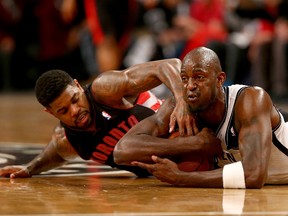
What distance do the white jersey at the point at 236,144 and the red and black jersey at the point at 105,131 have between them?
0.71 metres

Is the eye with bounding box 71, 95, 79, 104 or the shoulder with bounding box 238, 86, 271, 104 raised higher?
the shoulder with bounding box 238, 86, 271, 104

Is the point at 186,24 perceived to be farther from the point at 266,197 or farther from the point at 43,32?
the point at 266,197

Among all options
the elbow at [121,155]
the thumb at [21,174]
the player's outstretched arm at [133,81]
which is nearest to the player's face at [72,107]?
the player's outstretched arm at [133,81]

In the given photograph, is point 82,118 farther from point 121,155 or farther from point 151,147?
point 151,147

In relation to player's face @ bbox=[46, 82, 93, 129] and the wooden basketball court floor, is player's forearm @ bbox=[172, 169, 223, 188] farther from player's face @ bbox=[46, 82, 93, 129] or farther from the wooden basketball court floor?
player's face @ bbox=[46, 82, 93, 129]

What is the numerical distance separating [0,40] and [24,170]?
9.76 meters

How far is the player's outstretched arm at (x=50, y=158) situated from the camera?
209 inches

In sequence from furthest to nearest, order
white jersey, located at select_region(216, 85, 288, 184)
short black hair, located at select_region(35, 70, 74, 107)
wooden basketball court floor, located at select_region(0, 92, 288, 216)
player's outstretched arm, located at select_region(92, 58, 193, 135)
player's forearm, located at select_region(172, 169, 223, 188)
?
player's outstretched arm, located at select_region(92, 58, 193, 135) < short black hair, located at select_region(35, 70, 74, 107) < white jersey, located at select_region(216, 85, 288, 184) < player's forearm, located at select_region(172, 169, 223, 188) < wooden basketball court floor, located at select_region(0, 92, 288, 216)

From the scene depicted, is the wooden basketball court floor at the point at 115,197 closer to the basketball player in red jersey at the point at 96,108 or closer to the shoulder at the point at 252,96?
the basketball player in red jersey at the point at 96,108

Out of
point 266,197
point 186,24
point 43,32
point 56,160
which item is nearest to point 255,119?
point 266,197

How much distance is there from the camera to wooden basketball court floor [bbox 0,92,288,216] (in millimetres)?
3814

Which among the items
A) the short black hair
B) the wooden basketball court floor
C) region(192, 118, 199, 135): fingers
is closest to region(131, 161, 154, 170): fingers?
the wooden basketball court floor

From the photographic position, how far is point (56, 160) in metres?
5.44

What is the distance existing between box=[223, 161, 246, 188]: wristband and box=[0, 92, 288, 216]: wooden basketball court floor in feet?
0.16
